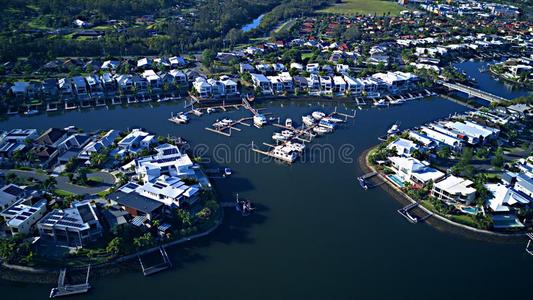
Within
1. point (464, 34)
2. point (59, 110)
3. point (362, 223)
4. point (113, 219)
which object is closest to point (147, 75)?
point (59, 110)

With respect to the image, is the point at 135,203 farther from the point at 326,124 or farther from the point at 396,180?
the point at 326,124

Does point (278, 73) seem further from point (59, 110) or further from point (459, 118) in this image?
point (59, 110)

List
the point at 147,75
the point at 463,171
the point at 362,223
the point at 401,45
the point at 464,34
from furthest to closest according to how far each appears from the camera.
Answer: the point at 464,34 < the point at 401,45 < the point at 147,75 < the point at 463,171 < the point at 362,223

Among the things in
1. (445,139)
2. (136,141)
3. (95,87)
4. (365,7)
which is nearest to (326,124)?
(445,139)

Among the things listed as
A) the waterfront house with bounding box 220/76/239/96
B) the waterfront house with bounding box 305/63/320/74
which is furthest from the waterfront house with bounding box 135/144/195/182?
the waterfront house with bounding box 305/63/320/74

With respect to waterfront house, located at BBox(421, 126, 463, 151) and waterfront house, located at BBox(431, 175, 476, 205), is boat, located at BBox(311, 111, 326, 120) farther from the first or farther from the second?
waterfront house, located at BBox(431, 175, 476, 205)
